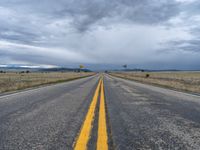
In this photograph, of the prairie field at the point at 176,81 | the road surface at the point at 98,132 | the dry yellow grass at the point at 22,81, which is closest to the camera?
the road surface at the point at 98,132

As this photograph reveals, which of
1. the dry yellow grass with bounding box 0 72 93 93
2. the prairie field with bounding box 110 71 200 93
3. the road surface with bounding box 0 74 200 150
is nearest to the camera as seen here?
the road surface with bounding box 0 74 200 150

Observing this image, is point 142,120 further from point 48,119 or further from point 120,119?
point 48,119

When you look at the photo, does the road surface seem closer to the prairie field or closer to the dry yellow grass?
the dry yellow grass

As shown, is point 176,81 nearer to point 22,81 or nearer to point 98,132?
point 22,81

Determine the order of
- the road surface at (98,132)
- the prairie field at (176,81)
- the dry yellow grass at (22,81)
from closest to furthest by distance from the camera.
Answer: the road surface at (98,132) → the dry yellow grass at (22,81) → the prairie field at (176,81)

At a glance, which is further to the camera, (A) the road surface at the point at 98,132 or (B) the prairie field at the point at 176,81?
(B) the prairie field at the point at 176,81

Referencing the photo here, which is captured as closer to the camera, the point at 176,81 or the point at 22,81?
the point at 22,81

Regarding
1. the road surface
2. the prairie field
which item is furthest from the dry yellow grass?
the prairie field

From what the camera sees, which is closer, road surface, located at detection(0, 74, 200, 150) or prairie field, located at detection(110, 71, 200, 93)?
road surface, located at detection(0, 74, 200, 150)

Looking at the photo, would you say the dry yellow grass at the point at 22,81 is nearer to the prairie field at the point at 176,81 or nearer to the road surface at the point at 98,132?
the road surface at the point at 98,132

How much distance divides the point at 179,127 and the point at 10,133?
3735 mm

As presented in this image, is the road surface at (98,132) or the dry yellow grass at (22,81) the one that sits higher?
the road surface at (98,132)

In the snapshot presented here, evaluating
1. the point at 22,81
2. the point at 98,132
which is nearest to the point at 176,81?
the point at 22,81

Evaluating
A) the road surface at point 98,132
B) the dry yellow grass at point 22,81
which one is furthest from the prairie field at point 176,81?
the dry yellow grass at point 22,81
